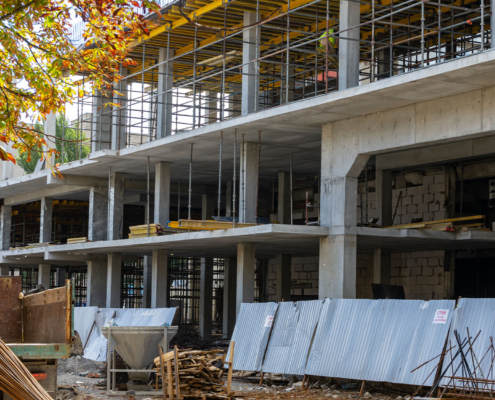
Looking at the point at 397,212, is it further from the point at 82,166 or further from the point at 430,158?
the point at 82,166

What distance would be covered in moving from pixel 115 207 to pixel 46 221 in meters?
6.09

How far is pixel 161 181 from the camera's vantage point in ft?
78.9

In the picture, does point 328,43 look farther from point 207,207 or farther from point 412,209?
point 207,207

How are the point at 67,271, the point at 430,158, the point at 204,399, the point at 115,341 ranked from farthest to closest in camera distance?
the point at 67,271 < the point at 430,158 < the point at 115,341 < the point at 204,399

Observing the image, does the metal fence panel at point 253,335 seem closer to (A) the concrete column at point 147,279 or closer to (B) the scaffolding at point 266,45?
(B) the scaffolding at point 266,45

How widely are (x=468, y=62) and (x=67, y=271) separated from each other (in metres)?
31.4

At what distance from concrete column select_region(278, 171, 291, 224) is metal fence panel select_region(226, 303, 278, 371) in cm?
842

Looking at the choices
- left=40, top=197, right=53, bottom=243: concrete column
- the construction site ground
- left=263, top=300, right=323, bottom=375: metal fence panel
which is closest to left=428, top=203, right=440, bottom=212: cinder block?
left=263, top=300, right=323, bottom=375: metal fence panel

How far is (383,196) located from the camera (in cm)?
2248

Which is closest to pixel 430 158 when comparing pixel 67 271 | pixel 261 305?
pixel 261 305

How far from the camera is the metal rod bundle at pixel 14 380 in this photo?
4.57 metres

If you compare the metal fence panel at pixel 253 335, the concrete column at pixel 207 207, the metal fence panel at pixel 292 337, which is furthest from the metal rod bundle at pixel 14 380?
the concrete column at pixel 207 207

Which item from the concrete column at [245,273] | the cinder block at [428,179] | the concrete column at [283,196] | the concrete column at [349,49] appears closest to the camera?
the concrete column at [349,49]

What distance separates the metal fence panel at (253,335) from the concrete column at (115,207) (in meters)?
10.3
